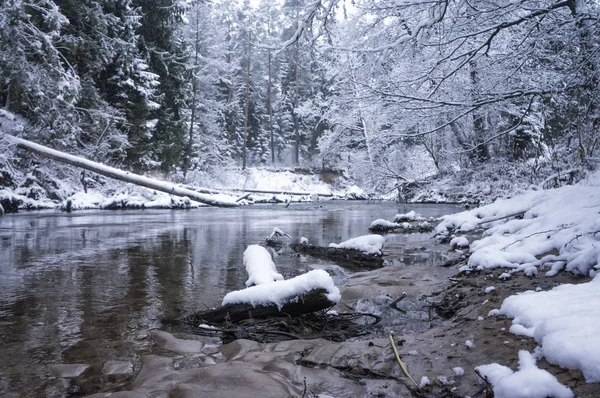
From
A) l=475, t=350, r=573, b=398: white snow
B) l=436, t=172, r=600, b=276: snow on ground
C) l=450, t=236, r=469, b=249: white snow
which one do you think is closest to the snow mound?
l=475, t=350, r=573, b=398: white snow

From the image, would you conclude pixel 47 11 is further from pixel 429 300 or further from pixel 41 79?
pixel 429 300

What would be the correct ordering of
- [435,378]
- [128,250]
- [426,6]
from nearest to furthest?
[435,378], [426,6], [128,250]

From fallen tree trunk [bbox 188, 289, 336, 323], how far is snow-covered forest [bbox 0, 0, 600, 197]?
250 centimetres

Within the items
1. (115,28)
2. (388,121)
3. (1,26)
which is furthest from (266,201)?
(388,121)

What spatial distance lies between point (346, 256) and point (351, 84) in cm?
344

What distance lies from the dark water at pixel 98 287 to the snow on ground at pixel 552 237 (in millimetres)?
1767

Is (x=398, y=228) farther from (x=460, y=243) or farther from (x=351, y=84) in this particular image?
(x=351, y=84)

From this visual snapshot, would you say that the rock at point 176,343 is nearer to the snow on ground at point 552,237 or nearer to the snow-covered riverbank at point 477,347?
the snow-covered riverbank at point 477,347

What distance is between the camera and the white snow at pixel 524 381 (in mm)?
1678

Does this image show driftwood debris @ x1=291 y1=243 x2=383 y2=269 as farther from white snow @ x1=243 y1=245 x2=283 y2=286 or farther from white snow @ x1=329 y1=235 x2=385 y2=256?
white snow @ x1=243 y1=245 x2=283 y2=286

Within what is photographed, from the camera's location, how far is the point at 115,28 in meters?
19.1

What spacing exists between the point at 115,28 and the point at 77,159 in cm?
1738

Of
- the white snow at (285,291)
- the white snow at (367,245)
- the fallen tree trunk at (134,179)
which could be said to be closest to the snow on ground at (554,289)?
the white snow at (285,291)

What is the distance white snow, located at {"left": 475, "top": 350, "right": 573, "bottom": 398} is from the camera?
1678 mm
